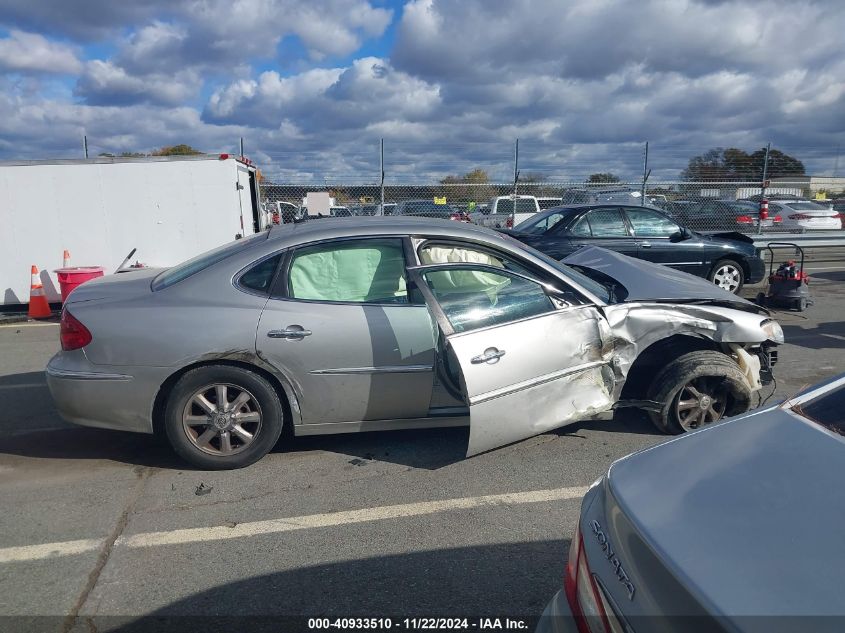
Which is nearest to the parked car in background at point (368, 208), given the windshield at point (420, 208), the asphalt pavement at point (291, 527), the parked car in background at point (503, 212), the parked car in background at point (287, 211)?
the windshield at point (420, 208)

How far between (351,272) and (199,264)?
1114mm

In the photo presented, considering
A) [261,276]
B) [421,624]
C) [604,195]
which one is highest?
[604,195]

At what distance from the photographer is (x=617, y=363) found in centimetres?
418

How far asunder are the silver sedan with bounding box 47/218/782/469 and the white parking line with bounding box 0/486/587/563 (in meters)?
0.36

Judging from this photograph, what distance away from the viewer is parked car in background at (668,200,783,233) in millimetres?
17125

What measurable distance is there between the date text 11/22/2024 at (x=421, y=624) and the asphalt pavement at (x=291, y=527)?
3 centimetres

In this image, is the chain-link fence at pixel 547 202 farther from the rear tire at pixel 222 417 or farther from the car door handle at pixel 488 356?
the car door handle at pixel 488 356

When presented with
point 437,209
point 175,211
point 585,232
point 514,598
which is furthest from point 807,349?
point 437,209

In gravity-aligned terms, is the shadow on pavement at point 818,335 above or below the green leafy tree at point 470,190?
below

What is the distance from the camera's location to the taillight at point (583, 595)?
62.5 inches

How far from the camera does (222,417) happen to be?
13.2ft

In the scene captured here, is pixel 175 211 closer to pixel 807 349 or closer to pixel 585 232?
pixel 585 232

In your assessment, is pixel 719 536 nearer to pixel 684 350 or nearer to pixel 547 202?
pixel 684 350

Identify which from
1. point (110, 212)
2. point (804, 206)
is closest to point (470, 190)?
point (110, 212)
